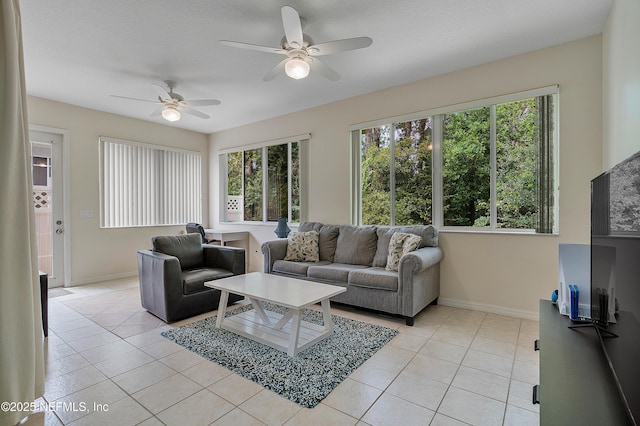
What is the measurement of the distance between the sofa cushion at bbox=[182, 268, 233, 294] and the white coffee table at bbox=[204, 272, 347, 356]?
462mm

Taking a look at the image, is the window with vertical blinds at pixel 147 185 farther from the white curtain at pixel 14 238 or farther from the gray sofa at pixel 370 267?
the white curtain at pixel 14 238

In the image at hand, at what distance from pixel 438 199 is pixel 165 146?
487cm

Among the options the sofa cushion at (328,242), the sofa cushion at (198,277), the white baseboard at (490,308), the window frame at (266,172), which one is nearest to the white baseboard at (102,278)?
the window frame at (266,172)

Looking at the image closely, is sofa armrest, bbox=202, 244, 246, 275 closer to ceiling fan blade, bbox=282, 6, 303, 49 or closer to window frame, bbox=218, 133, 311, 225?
window frame, bbox=218, 133, 311, 225

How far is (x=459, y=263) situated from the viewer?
3520mm

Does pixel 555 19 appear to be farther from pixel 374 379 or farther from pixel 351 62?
pixel 374 379

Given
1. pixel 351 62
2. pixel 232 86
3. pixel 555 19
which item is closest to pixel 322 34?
pixel 351 62

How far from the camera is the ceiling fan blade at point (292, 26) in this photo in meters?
2.02

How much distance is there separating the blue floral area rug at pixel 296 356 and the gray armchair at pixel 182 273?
28cm

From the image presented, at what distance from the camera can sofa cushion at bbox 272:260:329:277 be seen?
12.3 feet

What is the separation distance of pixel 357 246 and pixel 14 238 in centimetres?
312

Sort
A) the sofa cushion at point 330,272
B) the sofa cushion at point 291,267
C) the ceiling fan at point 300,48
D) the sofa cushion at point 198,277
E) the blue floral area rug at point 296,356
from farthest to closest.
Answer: the sofa cushion at point 291,267 → the sofa cushion at point 330,272 → the sofa cushion at point 198,277 → the ceiling fan at point 300,48 → the blue floral area rug at point 296,356

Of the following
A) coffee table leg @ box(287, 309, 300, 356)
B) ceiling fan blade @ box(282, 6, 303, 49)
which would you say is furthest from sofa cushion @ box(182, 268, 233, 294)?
ceiling fan blade @ box(282, 6, 303, 49)

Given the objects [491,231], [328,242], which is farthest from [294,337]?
[491,231]
